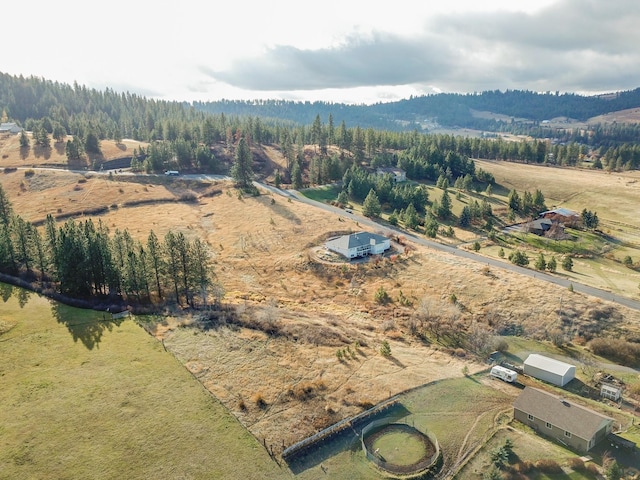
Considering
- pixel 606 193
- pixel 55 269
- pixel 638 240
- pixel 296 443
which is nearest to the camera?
pixel 296 443

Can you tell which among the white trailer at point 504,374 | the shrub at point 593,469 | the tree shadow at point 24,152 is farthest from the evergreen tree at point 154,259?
the tree shadow at point 24,152

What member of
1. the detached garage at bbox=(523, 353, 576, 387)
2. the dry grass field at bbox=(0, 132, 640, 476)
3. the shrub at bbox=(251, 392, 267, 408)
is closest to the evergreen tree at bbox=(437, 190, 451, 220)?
the dry grass field at bbox=(0, 132, 640, 476)

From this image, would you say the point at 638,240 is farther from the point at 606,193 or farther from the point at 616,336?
the point at 616,336

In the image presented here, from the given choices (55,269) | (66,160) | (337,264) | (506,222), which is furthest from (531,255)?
(66,160)

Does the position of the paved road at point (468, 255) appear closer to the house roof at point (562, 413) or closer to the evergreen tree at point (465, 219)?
the evergreen tree at point (465, 219)

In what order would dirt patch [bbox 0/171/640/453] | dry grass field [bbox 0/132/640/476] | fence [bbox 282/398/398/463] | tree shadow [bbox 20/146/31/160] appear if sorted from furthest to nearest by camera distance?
tree shadow [bbox 20/146/31/160], dry grass field [bbox 0/132/640/476], dirt patch [bbox 0/171/640/453], fence [bbox 282/398/398/463]

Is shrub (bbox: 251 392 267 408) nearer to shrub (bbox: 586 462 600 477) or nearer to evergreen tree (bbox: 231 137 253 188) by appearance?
shrub (bbox: 586 462 600 477)
